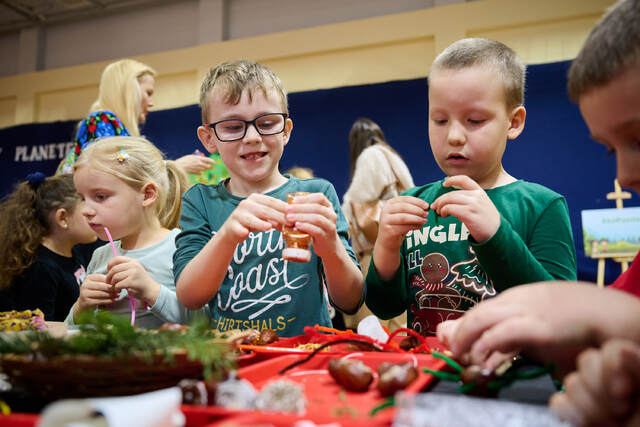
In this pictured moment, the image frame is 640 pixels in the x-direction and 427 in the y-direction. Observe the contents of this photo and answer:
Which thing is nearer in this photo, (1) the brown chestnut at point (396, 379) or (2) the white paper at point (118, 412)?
(2) the white paper at point (118, 412)

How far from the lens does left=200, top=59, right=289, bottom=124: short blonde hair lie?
1463mm

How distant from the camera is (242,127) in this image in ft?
4.75

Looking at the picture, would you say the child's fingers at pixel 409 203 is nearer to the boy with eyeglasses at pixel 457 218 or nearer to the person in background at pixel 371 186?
the boy with eyeglasses at pixel 457 218

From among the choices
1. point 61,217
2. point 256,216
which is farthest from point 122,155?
point 61,217

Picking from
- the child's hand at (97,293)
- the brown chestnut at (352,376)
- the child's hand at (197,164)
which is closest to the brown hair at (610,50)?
the brown chestnut at (352,376)

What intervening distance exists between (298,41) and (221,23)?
1.24 m

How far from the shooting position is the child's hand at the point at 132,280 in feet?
4.36

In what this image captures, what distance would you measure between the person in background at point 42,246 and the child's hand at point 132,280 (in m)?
1.37

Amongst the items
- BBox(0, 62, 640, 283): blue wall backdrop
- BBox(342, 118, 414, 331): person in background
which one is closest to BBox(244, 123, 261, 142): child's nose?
BBox(342, 118, 414, 331): person in background

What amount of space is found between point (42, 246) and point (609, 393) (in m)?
3.03

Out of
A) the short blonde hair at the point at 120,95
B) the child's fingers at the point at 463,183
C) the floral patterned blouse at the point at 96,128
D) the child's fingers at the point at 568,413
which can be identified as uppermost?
the short blonde hair at the point at 120,95

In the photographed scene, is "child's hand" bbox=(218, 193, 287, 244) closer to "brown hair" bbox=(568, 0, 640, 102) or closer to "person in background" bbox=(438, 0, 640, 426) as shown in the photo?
"person in background" bbox=(438, 0, 640, 426)

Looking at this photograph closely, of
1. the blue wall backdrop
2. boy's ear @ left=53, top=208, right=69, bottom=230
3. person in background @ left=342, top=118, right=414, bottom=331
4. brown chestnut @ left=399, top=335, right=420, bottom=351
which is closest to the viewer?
brown chestnut @ left=399, top=335, right=420, bottom=351

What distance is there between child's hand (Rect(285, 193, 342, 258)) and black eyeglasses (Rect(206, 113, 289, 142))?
1.45 ft
